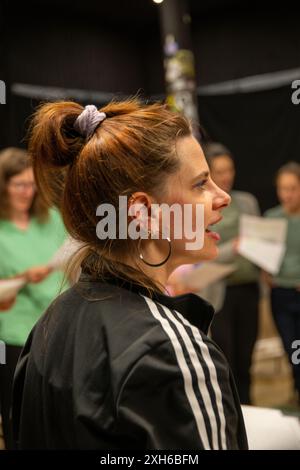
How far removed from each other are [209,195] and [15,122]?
26.2 inches

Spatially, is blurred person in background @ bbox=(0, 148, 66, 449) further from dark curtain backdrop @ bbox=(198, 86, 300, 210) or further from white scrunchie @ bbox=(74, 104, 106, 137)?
dark curtain backdrop @ bbox=(198, 86, 300, 210)

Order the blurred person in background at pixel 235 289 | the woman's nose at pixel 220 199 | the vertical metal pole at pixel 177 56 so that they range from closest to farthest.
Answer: the woman's nose at pixel 220 199 → the vertical metal pole at pixel 177 56 → the blurred person in background at pixel 235 289

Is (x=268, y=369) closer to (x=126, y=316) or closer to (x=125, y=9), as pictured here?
(x=125, y=9)

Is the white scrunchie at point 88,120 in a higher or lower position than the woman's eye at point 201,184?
higher

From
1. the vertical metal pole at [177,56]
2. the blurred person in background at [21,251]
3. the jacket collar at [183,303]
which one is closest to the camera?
the jacket collar at [183,303]

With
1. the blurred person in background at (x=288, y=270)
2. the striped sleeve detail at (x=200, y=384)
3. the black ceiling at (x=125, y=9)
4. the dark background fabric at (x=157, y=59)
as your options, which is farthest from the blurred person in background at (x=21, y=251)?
the blurred person in background at (x=288, y=270)

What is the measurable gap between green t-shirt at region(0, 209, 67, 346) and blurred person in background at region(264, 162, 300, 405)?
1.12 m

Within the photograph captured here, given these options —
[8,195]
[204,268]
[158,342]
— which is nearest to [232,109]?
[204,268]

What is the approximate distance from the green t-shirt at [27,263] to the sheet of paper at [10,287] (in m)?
0.02

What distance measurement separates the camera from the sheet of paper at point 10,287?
4.75 ft

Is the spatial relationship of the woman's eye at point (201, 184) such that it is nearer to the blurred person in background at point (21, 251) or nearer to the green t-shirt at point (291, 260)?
the blurred person in background at point (21, 251)

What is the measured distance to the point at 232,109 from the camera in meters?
2.41

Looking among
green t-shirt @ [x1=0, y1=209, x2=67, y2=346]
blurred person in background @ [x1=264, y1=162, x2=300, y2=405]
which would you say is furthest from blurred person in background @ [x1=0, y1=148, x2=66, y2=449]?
blurred person in background @ [x1=264, y1=162, x2=300, y2=405]
